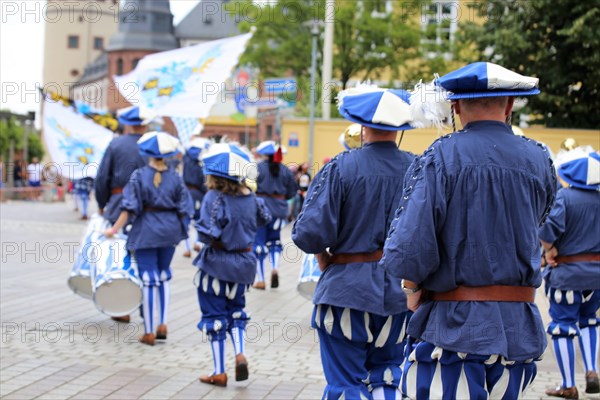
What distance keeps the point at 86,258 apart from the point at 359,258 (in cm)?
474

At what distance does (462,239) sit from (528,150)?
0.48 meters

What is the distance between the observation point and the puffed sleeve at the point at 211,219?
7.38 metres

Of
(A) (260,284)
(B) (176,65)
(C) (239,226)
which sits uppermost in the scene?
(B) (176,65)

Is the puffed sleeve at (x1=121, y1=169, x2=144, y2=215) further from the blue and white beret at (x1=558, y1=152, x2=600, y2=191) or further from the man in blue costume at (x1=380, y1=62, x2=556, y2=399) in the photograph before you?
the man in blue costume at (x1=380, y1=62, x2=556, y2=399)

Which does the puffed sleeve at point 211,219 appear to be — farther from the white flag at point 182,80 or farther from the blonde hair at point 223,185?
the white flag at point 182,80

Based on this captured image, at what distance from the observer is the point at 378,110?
5.41m

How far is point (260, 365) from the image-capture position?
26.4ft

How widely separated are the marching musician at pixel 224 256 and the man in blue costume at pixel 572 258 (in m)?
2.31

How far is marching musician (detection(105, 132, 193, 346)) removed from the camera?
880 cm

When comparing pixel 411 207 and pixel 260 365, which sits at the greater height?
pixel 411 207

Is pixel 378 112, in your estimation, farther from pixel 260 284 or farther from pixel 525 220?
pixel 260 284

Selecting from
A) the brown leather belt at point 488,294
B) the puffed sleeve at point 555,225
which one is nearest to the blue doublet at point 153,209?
the puffed sleeve at point 555,225

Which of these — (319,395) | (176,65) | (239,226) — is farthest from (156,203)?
(176,65)

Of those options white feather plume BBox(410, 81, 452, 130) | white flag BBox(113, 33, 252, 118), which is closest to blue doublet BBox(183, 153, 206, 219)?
white flag BBox(113, 33, 252, 118)
